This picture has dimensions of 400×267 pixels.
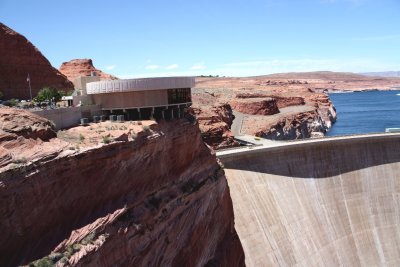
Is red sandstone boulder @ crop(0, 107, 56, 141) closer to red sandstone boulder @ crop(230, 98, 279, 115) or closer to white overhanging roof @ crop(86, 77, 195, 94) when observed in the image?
white overhanging roof @ crop(86, 77, 195, 94)

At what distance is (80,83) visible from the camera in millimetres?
26734

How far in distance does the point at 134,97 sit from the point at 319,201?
2169 cm

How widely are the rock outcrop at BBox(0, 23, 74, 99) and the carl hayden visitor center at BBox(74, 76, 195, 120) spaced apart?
13.8 metres

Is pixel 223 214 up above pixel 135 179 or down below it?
below

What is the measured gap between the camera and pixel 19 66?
38188mm

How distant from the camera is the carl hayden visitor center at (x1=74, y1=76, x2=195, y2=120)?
2441cm

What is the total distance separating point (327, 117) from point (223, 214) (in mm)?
75249

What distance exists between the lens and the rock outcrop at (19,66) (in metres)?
36.8

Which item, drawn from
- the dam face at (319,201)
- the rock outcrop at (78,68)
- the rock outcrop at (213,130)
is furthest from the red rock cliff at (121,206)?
the rock outcrop at (78,68)

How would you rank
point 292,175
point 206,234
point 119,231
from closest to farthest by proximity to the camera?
point 119,231 → point 206,234 → point 292,175

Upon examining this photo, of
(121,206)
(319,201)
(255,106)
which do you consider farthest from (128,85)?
(255,106)

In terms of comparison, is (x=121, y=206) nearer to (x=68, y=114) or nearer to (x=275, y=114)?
(x=68, y=114)

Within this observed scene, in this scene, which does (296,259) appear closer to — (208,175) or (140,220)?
(208,175)

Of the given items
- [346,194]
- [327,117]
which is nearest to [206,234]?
[346,194]
